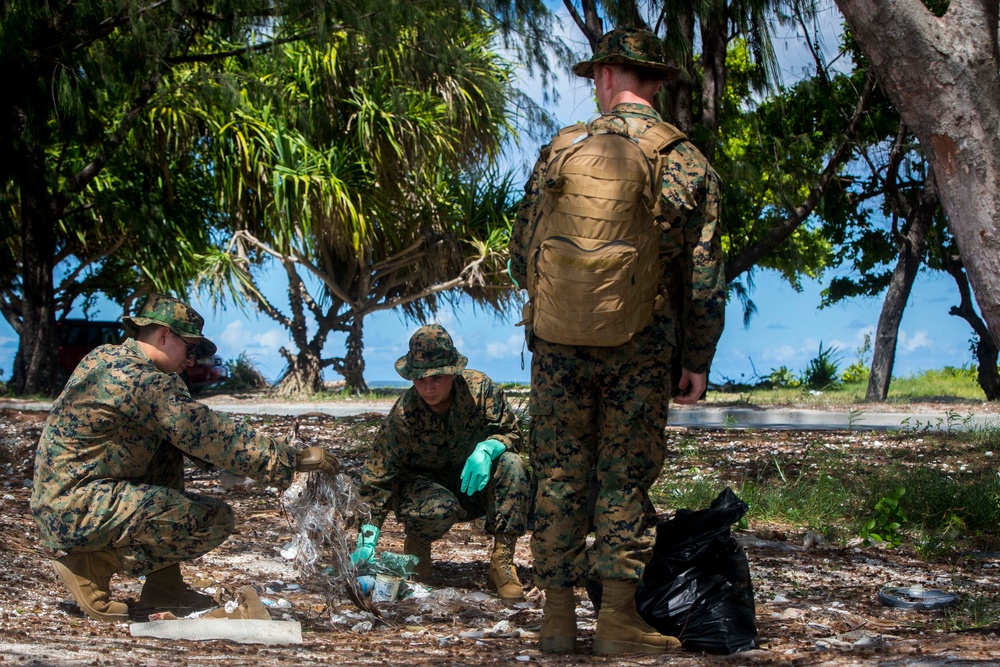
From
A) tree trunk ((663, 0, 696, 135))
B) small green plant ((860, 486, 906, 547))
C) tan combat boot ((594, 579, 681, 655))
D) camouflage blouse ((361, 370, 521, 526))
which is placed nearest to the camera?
tan combat boot ((594, 579, 681, 655))

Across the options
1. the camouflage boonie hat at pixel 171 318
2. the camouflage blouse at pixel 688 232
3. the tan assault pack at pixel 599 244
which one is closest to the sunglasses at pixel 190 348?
the camouflage boonie hat at pixel 171 318

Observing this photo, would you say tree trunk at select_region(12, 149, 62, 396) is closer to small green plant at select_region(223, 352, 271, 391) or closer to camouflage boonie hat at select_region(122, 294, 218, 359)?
small green plant at select_region(223, 352, 271, 391)

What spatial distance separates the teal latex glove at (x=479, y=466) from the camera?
4.54 m

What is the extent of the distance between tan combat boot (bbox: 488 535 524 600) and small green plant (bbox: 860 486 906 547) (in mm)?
1993

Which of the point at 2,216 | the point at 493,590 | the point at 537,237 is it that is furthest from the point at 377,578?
the point at 2,216

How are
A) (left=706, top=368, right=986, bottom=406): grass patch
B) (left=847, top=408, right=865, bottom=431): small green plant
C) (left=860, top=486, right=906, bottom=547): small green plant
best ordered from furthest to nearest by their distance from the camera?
(left=706, top=368, right=986, bottom=406): grass patch
(left=847, top=408, right=865, bottom=431): small green plant
(left=860, top=486, right=906, bottom=547): small green plant

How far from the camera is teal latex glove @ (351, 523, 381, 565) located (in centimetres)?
436

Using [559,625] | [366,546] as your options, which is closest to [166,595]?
[366,546]

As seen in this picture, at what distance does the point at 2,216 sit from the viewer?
1481 centimetres

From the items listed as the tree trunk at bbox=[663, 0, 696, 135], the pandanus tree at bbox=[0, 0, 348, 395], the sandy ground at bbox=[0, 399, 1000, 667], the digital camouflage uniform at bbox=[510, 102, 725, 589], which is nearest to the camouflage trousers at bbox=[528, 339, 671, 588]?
the digital camouflage uniform at bbox=[510, 102, 725, 589]

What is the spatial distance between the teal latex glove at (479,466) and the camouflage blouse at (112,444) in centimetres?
93

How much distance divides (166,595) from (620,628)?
6.03ft

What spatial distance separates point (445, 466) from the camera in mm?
4805

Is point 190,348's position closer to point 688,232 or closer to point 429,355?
point 429,355
